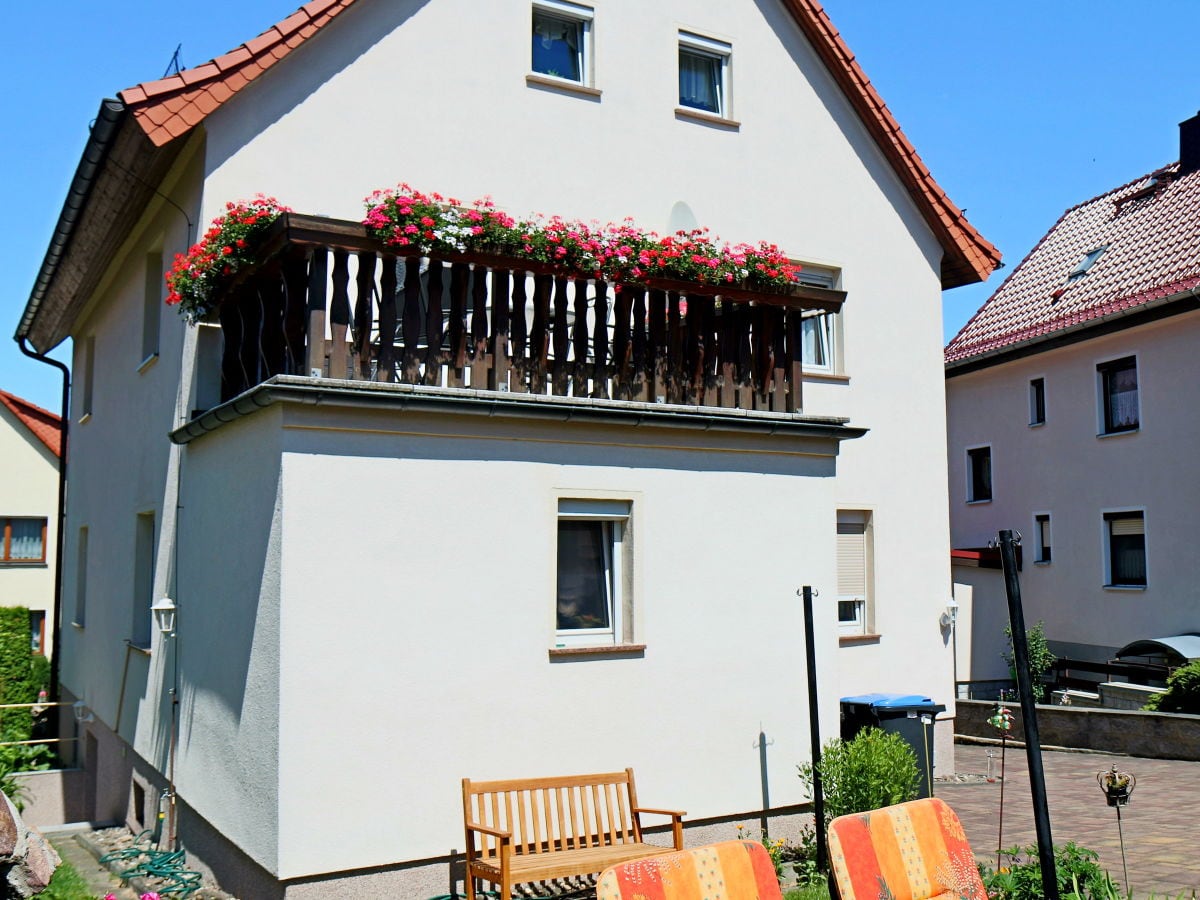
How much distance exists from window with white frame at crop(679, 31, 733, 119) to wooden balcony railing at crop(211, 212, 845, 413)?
13.2 feet

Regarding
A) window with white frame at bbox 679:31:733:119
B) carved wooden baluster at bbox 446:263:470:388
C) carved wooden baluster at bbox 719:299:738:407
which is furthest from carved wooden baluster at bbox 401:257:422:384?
window with white frame at bbox 679:31:733:119

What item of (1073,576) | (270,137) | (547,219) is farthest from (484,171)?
(1073,576)

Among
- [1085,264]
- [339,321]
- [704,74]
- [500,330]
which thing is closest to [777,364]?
[500,330]

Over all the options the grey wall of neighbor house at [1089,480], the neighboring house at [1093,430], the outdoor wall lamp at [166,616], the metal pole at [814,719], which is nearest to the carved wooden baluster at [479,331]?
the metal pole at [814,719]

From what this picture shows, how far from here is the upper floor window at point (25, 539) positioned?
36.5m

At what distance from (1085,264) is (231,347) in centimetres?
1976

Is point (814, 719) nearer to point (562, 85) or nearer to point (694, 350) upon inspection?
point (694, 350)

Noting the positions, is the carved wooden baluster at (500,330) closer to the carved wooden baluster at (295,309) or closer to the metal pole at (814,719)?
the carved wooden baluster at (295,309)

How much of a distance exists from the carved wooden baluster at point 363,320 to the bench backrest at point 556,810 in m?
2.85

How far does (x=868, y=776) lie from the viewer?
8719mm

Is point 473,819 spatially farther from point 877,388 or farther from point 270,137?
point 877,388

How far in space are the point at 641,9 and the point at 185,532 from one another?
715cm

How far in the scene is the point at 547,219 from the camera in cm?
1205

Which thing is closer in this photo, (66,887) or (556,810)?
(556,810)
